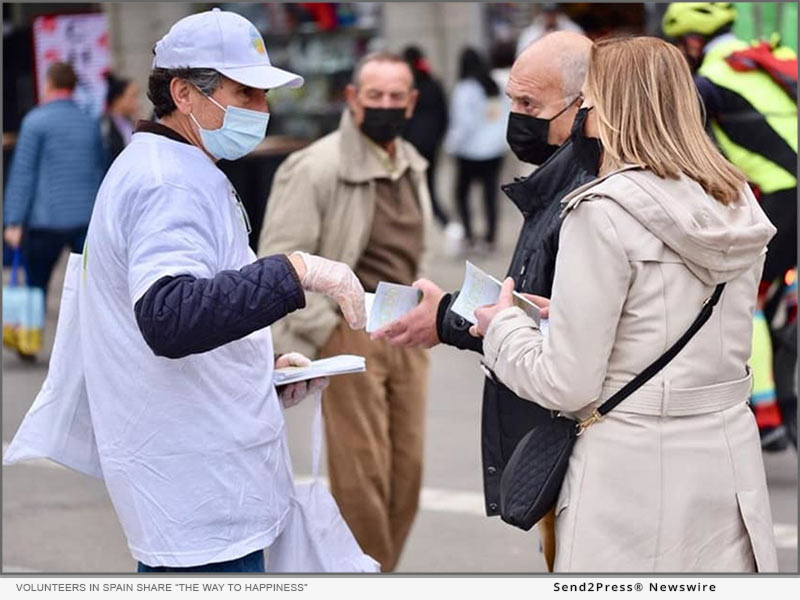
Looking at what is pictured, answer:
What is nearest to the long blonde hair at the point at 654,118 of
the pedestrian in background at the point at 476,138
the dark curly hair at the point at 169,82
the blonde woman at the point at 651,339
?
the blonde woman at the point at 651,339

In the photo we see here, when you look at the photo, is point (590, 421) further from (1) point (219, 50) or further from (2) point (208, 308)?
(1) point (219, 50)

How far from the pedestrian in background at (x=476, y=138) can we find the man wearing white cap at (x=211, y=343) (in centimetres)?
1080

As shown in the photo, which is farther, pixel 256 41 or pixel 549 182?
pixel 549 182

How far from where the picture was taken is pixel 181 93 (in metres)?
3.41

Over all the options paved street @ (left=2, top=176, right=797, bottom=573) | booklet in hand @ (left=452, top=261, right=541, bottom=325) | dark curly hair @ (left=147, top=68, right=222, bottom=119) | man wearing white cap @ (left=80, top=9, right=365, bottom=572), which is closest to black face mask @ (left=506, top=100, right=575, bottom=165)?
booklet in hand @ (left=452, top=261, right=541, bottom=325)

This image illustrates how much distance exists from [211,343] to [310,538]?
30.9 inches

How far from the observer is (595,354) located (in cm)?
308

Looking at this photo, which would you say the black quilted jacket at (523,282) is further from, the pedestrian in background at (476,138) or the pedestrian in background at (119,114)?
the pedestrian in background at (476,138)

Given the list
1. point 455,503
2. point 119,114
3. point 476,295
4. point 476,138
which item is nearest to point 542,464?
point 476,295

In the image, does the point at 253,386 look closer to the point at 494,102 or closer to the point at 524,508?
the point at 524,508

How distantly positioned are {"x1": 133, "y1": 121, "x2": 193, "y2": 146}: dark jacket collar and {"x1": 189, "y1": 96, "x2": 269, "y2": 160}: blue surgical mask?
5cm

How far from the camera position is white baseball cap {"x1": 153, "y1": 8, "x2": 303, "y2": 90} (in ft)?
11.0

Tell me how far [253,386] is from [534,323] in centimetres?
64

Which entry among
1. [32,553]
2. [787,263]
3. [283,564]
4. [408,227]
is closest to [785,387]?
[787,263]
